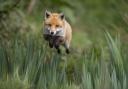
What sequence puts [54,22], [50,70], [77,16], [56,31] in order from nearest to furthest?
1. [50,70]
2. [56,31]
3. [54,22]
4. [77,16]

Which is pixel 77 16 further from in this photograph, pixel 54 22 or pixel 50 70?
pixel 50 70

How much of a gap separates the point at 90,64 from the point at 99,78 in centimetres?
60

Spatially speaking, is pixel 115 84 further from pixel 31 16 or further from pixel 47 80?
pixel 31 16

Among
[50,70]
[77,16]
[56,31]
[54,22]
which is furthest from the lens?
[77,16]

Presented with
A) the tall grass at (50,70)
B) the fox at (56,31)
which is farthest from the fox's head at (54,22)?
the tall grass at (50,70)

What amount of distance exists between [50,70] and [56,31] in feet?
5.71

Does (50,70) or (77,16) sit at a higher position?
(77,16)

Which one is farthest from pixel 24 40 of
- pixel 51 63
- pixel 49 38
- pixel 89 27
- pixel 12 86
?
pixel 89 27

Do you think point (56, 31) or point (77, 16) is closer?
point (56, 31)

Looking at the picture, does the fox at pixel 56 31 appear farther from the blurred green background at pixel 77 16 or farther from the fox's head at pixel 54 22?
the blurred green background at pixel 77 16

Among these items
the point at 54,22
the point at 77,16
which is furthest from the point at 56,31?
the point at 77,16

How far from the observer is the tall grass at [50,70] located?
38.7ft

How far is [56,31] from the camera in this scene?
1398 cm

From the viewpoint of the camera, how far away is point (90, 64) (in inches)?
491
